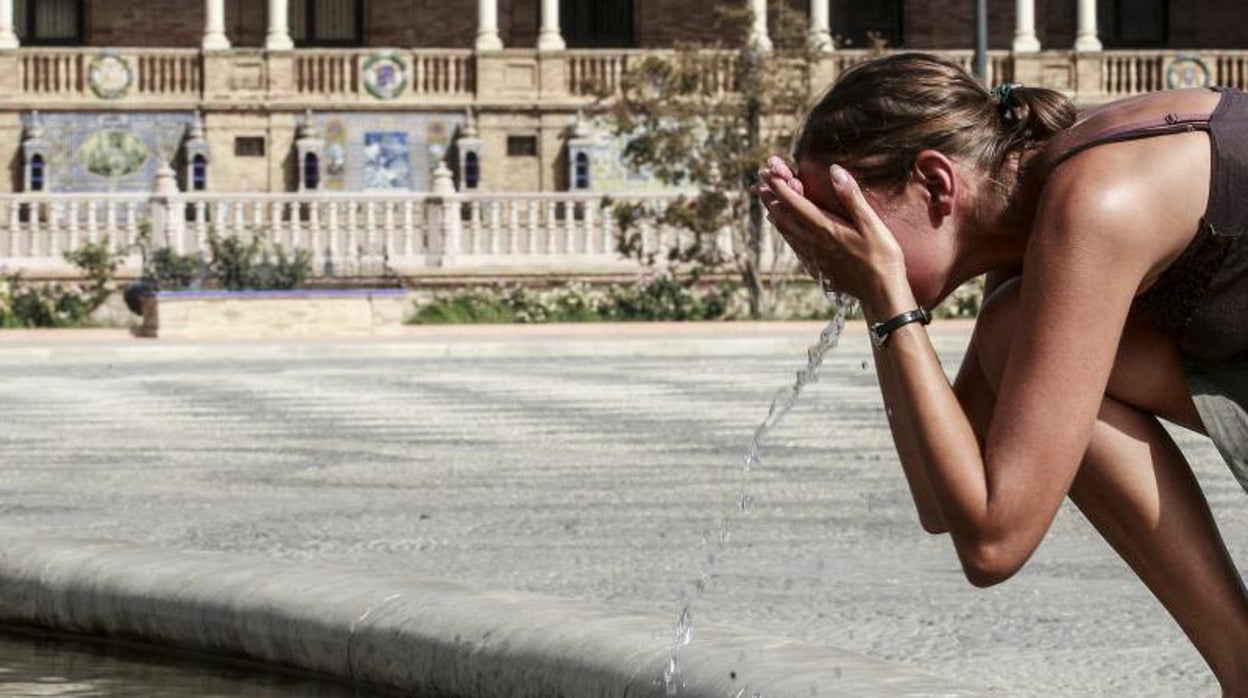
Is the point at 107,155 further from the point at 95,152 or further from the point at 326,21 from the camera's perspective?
the point at 326,21

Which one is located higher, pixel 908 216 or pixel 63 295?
pixel 908 216

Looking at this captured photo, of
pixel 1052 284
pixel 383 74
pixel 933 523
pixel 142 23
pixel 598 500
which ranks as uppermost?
pixel 142 23

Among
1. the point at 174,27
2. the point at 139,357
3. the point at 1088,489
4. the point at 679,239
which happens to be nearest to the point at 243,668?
the point at 1088,489

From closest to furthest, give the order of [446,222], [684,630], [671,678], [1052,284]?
[1052,284] → [671,678] → [684,630] → [446,222]

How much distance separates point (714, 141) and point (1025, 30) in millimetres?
12757

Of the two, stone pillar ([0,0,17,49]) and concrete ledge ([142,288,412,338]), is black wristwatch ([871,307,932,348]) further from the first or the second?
stone pillar ([0,0,17,49])

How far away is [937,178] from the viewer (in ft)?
11.3

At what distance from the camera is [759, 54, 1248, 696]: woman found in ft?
10.9

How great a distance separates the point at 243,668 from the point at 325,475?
5.45 metres

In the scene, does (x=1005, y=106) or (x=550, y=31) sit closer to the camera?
(x=1005, y=106)

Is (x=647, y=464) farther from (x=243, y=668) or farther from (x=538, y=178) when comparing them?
(x=538, y=178)

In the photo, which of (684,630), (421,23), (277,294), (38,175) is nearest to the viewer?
(684,630)

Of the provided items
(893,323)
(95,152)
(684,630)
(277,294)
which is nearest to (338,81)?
(95,152)

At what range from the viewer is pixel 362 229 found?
32562 mm
